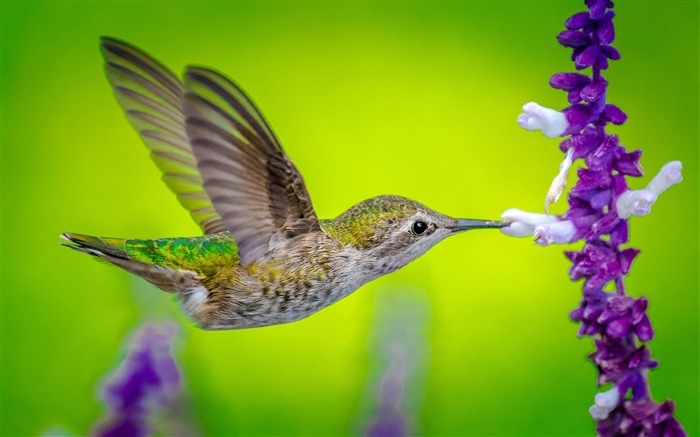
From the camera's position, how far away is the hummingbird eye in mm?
1959

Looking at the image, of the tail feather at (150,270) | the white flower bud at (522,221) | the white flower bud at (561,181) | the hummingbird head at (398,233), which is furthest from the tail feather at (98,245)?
the white flower bud at (561,181)

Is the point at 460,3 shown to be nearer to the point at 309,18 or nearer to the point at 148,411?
the point at 309,18

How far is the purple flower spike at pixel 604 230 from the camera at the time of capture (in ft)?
4.57

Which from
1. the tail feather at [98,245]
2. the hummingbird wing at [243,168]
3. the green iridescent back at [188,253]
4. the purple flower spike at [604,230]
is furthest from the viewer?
the green iridescent back at [188,253]

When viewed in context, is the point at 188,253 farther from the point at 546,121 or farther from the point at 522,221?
the point at 546,121

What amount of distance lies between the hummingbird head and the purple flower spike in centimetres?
49

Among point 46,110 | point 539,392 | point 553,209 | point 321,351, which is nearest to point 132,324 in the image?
point 321,351

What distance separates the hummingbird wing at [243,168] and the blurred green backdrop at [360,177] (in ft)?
4.28

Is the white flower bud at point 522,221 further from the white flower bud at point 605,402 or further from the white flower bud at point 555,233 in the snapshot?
the white flower bud at point 605,402

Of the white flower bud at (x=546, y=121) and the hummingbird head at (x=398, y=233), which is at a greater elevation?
the white flower bud at (x=546, y=121)

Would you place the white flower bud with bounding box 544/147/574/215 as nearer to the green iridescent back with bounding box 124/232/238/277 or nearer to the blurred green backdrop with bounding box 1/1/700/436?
the green iridescent back with bounding box 124/232/238/277

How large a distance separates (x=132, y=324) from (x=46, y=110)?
2.90m

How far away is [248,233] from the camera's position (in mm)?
1895

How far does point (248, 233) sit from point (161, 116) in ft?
1.56
